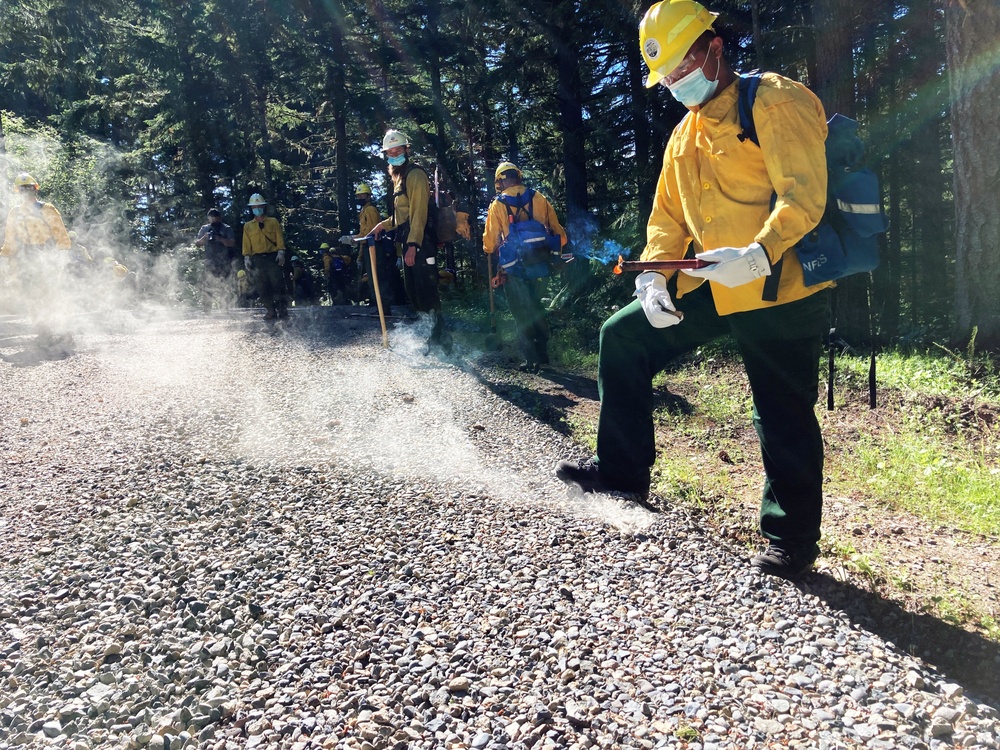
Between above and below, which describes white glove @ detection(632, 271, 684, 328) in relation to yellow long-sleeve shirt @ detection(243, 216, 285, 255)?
below

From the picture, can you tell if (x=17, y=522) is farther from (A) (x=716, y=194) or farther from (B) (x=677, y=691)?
(A) (x=716, y=194)

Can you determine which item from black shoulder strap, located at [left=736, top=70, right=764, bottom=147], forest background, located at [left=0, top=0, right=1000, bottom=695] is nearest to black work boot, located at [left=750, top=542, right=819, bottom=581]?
forest background, located at [left=0, top=0, right=1000, bottom=695]

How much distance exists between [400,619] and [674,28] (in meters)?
2.71

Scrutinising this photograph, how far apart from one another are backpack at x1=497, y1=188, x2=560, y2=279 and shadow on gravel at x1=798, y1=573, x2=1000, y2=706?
5.46m

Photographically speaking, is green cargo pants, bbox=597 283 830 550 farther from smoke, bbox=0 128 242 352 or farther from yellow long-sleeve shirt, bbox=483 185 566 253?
smoke, bbox=0 128 242 352

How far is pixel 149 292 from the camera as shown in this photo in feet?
69.4

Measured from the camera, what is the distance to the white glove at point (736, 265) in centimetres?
257

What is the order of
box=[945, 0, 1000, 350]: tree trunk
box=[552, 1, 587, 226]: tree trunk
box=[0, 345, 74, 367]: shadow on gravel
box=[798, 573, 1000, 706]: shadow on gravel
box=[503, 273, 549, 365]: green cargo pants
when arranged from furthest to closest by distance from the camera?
box=[552, 1, 587, 226]: tree trunk
box=[0, 345, 74, 367]: shadow on gravel
box=[503, 273, 549, 365]: green cargo pants
box=[945, 0, 1000, 350]: tree trunk
box=[798, 573, 1000, 706]: shadow on gravel

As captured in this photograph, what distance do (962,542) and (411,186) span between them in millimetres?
6953

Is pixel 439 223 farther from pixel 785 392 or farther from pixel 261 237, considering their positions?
pixel 785 392

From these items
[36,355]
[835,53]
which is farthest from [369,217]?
[835,53]

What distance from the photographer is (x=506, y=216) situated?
7.98m

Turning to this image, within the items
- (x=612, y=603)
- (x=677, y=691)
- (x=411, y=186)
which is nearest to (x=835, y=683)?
(x=677, y=691)

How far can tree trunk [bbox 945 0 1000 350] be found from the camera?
20.9 ft
